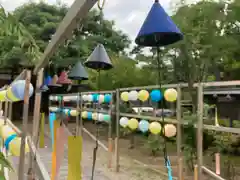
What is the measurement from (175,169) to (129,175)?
884mm

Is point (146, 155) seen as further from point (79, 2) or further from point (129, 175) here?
point (79, 2)

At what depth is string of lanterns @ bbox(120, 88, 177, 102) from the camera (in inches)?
124

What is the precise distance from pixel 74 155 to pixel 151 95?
206 centimetres

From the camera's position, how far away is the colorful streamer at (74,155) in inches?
60.6

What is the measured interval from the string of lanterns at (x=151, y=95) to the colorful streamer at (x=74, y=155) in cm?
126

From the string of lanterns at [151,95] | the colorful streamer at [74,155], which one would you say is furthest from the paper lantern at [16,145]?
the string of lanterns at [151,95]

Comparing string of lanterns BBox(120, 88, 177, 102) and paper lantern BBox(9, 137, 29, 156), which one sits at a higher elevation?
string of lanterns BBox(120, 88, 177, 102)

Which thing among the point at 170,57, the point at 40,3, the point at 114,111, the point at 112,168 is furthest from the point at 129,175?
the point at 40,3

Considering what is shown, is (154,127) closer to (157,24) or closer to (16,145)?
(16,145)

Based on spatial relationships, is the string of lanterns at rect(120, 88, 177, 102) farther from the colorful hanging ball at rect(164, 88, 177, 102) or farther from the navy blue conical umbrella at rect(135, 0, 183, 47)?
the navy blue conical umbrella at rect(135, 0, 183, 47)

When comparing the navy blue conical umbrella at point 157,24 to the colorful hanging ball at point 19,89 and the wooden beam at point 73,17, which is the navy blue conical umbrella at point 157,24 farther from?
the colorful hanging ball at point 19,89

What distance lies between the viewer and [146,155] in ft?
20.3

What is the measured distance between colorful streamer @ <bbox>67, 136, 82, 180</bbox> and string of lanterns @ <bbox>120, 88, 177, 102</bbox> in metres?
1.26

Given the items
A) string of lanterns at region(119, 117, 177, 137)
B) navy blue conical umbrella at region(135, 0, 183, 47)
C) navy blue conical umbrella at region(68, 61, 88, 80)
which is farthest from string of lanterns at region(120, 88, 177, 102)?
navy blue conical umbrella at region(135, 0, 183, 47)
